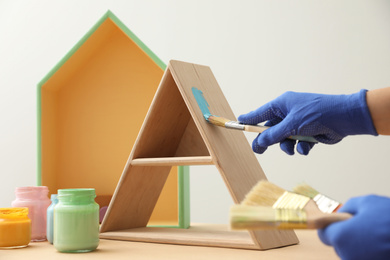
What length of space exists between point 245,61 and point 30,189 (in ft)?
4.71

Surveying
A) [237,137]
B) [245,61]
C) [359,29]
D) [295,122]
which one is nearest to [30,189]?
[237,137]

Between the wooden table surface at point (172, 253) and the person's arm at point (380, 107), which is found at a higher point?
the person's arm at point (380, 107)

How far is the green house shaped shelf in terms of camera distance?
192cm

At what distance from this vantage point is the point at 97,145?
1989 mm

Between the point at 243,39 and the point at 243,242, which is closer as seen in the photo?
the point at 243,242

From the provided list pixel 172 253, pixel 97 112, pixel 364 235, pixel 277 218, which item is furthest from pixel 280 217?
pixel 97 112

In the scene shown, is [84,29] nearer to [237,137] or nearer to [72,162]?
[72,162]

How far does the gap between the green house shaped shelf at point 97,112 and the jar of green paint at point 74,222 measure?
705 mm

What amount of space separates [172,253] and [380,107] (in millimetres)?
603

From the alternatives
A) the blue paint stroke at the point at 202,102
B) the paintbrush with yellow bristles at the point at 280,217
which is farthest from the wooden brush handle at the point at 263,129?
the paintbrush with yellow bristles at the point at 280,217

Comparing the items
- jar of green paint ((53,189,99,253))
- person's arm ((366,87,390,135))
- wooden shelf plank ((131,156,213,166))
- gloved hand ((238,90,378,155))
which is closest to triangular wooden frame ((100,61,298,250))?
wooden shelf plank ((131,156,213,166))

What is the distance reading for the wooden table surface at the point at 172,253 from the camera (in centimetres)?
110

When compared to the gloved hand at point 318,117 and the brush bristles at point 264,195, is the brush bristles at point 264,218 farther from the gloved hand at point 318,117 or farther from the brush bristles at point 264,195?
the gloved hand at point 318,117

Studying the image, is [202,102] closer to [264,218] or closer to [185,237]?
[185,237]
